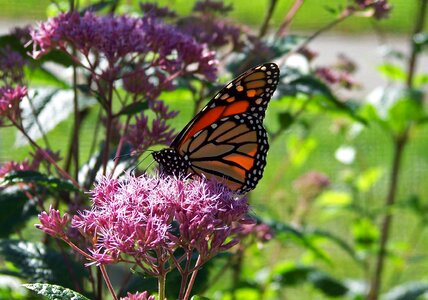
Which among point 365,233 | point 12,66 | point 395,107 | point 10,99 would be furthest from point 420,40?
point 10,99

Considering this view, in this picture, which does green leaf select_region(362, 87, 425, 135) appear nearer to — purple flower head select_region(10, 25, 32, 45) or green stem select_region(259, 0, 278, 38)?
green stem select_region(259, 0, 278, 38)

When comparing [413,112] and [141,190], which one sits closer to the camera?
[141,190]

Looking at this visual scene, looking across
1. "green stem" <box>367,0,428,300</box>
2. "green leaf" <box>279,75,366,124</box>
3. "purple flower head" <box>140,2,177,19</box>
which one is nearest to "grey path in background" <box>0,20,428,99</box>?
"green stem" <box>367,0,428,300</box>

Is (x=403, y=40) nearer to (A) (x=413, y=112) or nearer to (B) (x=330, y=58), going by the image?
(B) (x=330, y=58)

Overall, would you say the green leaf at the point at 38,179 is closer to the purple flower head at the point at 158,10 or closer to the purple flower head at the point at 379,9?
the purple flower head at the point at 158,10

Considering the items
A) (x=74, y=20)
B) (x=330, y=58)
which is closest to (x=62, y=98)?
(x=74, y=20)

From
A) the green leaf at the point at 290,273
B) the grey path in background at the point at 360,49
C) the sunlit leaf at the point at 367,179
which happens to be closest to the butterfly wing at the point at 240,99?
the green leaf at the point at 290,273

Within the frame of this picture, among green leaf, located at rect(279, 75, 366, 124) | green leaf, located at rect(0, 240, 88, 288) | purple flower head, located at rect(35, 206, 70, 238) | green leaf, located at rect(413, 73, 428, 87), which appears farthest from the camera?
green leaf, located at rect(413, 73, 428, 87)
